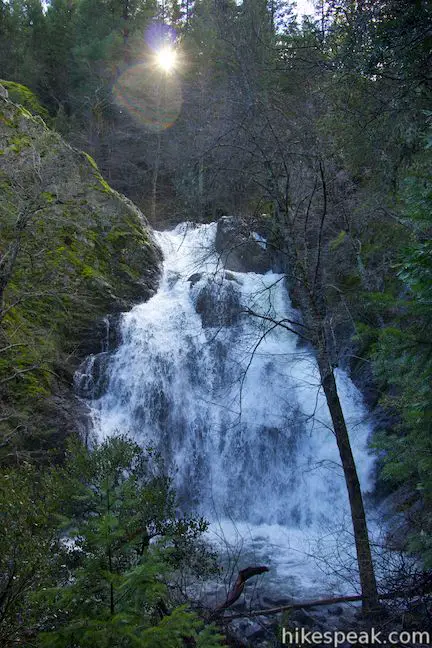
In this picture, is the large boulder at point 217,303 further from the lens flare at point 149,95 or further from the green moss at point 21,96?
the lens flare at point 149,95

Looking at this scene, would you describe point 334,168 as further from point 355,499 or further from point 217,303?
point 217,303

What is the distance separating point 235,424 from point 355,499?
4838mm

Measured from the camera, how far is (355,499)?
566 centimetres

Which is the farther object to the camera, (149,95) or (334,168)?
(149,95)

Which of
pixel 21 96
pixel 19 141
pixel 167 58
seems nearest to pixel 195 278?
pixel 19 141

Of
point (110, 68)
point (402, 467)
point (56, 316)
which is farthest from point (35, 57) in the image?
point (402, 467)

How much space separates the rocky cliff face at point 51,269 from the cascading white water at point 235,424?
3.77ft

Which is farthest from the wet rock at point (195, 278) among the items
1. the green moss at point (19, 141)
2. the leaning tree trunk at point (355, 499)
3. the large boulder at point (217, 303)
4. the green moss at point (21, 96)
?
the leaning tree trunk at point (355, 499)

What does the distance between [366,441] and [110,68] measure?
88.0 feet

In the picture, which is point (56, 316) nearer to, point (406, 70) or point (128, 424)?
point (128, 424)

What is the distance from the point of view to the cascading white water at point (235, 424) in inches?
445

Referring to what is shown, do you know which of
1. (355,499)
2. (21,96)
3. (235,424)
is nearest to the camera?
(355,499)

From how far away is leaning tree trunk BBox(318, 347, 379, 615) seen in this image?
527cm

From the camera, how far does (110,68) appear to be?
28922mm
